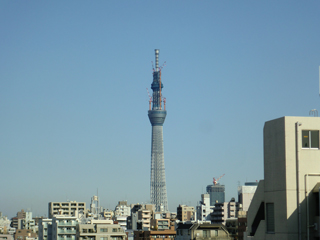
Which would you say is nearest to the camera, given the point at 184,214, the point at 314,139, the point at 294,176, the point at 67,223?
the point at 294,176

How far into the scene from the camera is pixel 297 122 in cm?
1507

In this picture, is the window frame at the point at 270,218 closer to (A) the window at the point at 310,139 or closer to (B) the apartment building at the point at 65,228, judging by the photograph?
(A) the window at the point at 310,139

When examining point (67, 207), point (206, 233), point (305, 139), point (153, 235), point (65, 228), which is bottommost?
point (153, 235)

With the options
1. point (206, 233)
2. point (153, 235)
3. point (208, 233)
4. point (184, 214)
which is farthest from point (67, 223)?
point (184, 214)

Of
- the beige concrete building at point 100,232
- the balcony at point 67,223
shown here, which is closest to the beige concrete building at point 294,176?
the beige concrete building at point 100,232

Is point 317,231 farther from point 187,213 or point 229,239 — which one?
point 187,213

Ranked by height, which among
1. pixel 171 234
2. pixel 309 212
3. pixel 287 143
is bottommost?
pixel 171 234

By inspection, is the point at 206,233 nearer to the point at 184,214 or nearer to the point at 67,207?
the point at 67,207

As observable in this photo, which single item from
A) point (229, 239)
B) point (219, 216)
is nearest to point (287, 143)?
point (229, 239)

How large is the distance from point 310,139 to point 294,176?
1.07m

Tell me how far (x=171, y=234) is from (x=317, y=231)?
268 ft

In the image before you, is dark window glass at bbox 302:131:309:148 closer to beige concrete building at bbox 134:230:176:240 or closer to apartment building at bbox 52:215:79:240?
apartment building at bbox 52:215:79:240

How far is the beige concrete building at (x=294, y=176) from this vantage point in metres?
14.9

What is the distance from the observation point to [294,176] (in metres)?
15.0
